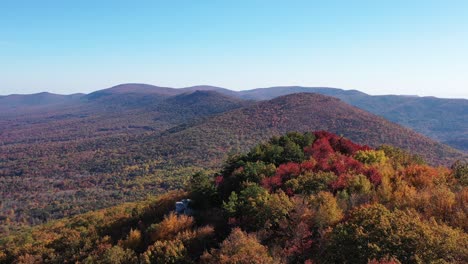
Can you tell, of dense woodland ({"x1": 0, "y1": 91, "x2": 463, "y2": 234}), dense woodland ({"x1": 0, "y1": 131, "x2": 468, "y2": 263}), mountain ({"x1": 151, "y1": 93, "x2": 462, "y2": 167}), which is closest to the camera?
dense woodland ({"x1": 0, "y1": 131, "x2": 468, "y2": 263})

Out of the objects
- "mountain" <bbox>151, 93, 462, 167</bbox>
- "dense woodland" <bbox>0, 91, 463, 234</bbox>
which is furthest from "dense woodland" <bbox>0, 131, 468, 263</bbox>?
"mountain" <bbox>151, 93, 462, 167</bbox>

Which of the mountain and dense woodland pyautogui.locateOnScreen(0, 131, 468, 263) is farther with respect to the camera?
the mountain

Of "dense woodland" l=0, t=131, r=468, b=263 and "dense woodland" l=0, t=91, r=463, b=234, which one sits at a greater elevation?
"dense woodland" l=0, t=131, r=468, b=263

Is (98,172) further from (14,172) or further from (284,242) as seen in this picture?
(284,242)

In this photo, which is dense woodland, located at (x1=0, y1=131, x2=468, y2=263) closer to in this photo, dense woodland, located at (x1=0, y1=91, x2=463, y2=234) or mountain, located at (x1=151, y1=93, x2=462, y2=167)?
dense woodland, located at (x1=0, y1=91, x2=463, y2=234)

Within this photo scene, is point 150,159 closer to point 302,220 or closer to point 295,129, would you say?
point 295,129

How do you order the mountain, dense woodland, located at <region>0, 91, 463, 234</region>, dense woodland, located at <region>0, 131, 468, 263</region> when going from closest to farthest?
dense woodland, located at <region>0, 131, 468, 263</region> < dense woodland, located at <region>0, 91, 463, 234</region> < the mountain

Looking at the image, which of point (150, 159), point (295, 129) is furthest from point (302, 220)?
point (295, 129)

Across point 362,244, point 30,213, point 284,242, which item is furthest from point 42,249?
point 30,213
